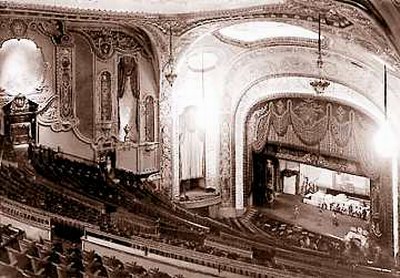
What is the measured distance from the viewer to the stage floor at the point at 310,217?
10727 mm

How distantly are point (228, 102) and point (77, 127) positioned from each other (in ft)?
7.92

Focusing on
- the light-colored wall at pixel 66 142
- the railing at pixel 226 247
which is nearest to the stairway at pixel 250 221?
the light-colored wall at pixel 66 142

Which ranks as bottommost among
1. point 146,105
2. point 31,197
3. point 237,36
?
point 31,197

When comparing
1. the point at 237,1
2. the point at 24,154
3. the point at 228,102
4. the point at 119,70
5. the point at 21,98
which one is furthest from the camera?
the point at 228,102

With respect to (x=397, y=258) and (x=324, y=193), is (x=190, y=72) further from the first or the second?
(x=397, y=258)

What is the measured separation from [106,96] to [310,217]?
12.4 feet

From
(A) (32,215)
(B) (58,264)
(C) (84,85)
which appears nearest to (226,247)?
(B) (58,264)

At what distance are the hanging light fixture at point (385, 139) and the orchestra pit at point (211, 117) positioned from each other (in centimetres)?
3

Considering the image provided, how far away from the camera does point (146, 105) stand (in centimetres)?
1049

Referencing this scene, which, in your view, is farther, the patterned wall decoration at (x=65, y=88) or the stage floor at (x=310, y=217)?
the stage floor at (x=310, y=217)

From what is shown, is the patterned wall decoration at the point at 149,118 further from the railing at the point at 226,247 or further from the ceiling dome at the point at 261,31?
the railing at the point at 226,247

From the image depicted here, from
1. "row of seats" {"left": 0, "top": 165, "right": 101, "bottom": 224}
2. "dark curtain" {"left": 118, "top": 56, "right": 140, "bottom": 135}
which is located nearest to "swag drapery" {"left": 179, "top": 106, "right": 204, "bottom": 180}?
"dark curtain" {"left": 118, "top": 56, "right": 140, "bottom": 135}

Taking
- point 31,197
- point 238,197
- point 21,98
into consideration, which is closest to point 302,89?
point 238,197

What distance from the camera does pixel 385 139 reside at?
8.91 metres
